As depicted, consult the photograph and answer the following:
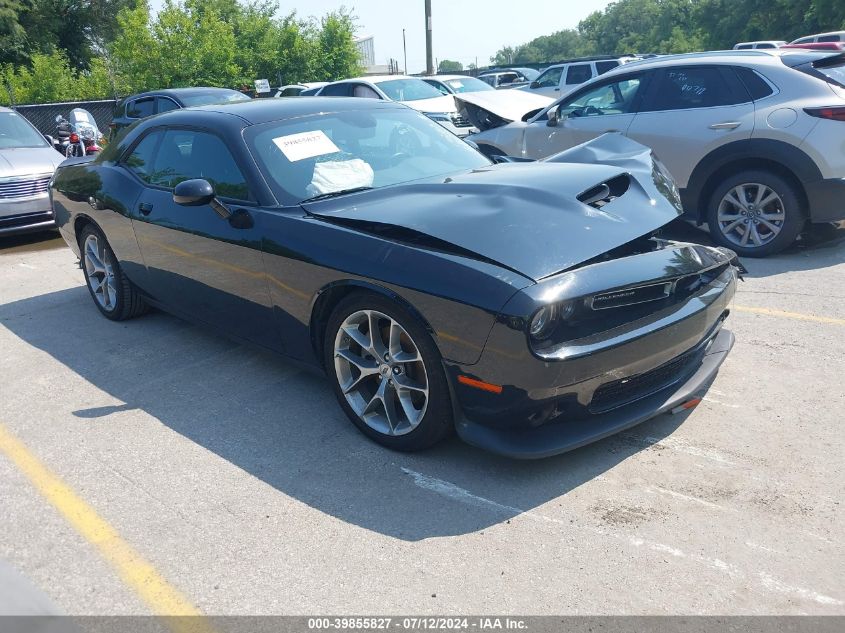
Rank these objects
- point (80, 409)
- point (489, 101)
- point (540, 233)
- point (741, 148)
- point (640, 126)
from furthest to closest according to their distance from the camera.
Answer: point (489, 101), point (640, 126), point (741, 148), point (80, 409), point (540, 233)

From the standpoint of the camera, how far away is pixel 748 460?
338cm

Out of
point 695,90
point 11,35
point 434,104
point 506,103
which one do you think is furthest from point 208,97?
point 11,35

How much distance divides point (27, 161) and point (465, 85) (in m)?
9.27

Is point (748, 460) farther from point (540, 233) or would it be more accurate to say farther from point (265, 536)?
point (265, 536)

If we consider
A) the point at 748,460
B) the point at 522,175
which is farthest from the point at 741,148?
the point at 748,460

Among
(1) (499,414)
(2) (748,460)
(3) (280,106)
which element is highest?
(3) (280,106)

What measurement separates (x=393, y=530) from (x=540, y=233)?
1415mm

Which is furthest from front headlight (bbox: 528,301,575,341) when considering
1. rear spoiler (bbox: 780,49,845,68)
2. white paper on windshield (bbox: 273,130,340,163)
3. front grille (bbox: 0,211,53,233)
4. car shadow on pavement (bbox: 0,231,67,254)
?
front grille (bbox: 0,211,53,233)

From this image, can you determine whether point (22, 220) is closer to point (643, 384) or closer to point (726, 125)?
point (726, 125)

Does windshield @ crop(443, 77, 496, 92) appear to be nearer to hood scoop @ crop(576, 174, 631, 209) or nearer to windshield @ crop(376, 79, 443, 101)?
windshield @ crop(376, 79, 443, 101)

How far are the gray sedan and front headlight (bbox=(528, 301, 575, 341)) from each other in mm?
8202

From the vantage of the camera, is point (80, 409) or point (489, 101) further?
point (489, 101)

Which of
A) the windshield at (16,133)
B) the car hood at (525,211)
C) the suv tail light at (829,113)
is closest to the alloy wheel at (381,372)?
the car hood at (525,211)

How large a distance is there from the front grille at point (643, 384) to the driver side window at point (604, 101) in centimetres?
444
